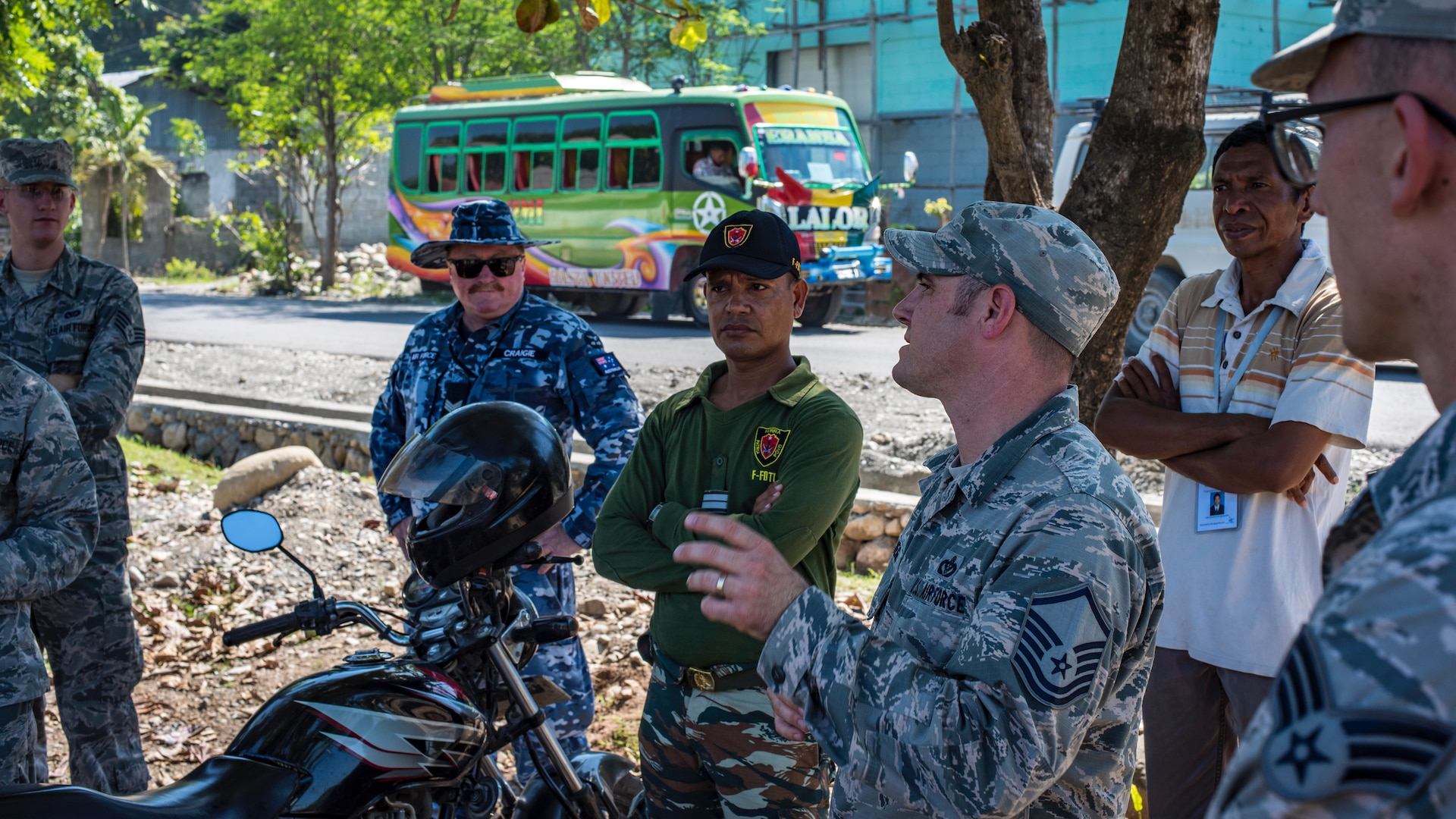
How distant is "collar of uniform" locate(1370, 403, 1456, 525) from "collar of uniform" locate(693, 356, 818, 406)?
2.06 m

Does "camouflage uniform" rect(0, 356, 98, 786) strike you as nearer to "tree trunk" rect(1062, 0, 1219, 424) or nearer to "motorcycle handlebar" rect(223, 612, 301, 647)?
"motorcycle handlebar" rect(223, 612, 301, 647)

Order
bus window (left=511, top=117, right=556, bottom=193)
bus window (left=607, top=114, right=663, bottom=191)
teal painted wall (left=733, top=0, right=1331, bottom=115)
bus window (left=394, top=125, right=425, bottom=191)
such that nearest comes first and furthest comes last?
1. bus window (left=607, top=114, right=663, bottom=191)
2. bus window (left=511, top=117, right=556, bottom=193)
3. bus window (left=394, top=125, right=425, bottom=191)
4. teal painted wall (left=733, top=0, right=1331, bottom=115)

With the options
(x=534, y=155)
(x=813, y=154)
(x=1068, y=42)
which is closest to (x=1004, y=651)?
(x=813, y=154)

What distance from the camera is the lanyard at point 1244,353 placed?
9.09 feet

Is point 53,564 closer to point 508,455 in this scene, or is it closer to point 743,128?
point 508,455

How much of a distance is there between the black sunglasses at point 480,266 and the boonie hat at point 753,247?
2.92ft

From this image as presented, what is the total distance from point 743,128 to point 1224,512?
43.3ft

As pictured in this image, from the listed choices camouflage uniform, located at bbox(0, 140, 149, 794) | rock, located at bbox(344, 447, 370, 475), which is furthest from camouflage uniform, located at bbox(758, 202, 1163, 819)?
rock, located at bbox(344, 447, 370, 475)

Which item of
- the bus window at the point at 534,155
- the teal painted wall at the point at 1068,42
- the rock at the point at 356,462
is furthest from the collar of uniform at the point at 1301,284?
the teal painted wall at the point at 1068,42

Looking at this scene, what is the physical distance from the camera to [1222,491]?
8.86ft

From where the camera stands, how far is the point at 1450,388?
3.25 feet

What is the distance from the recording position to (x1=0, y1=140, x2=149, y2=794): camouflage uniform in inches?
154

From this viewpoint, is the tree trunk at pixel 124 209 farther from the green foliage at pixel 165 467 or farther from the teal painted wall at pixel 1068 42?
the green foliage at pixel 165 467

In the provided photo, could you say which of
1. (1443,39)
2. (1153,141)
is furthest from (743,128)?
(1443,39)
